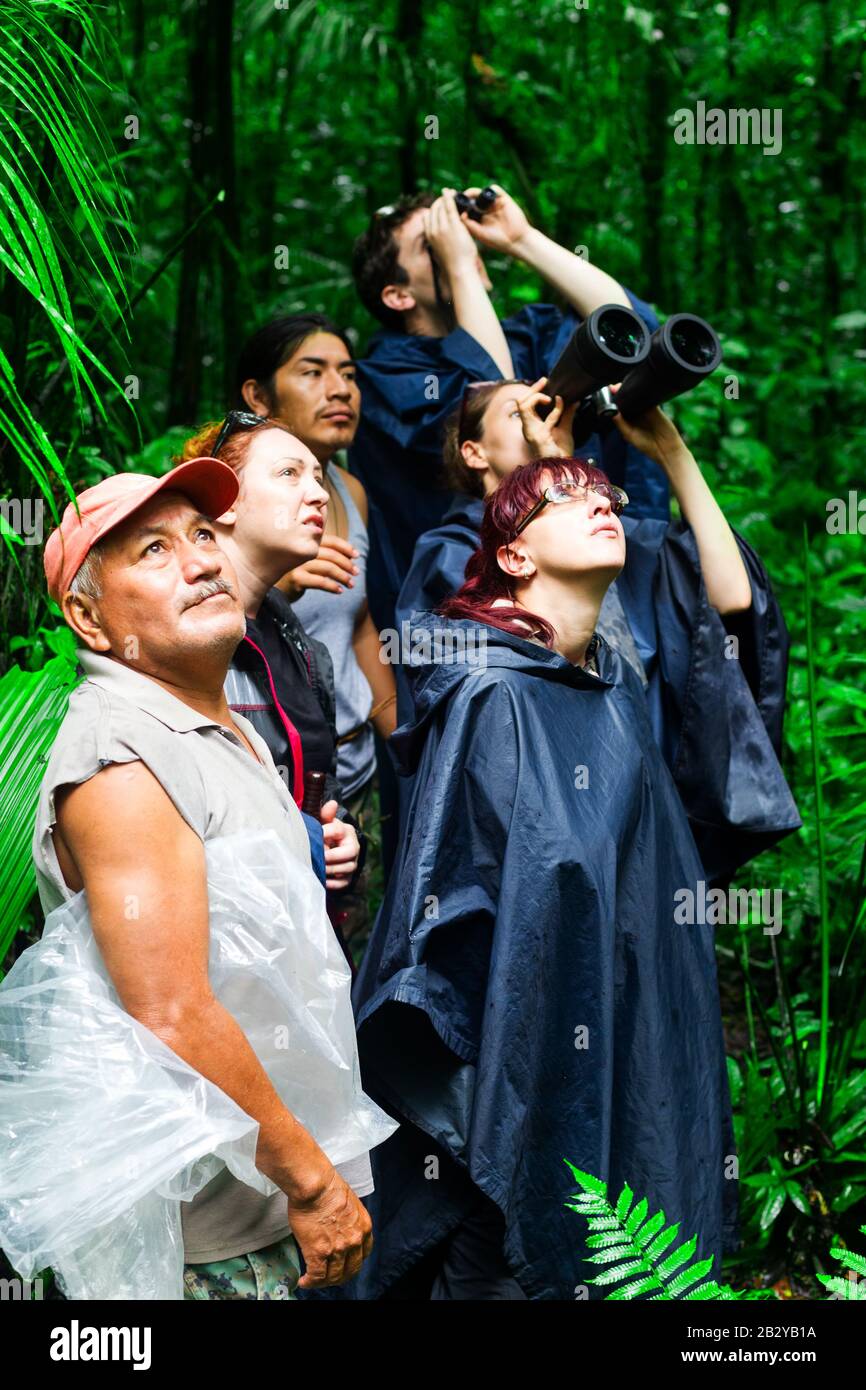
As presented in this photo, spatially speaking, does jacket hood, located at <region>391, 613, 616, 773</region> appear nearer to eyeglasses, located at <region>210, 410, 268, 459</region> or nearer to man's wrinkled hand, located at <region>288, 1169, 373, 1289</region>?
eyeglasses, located at <region>210, 410, 268, 459</region>

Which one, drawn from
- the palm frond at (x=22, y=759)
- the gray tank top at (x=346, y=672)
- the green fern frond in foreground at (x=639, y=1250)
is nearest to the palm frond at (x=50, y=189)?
the palm frond at (x=22, y=759)

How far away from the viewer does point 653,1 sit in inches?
217

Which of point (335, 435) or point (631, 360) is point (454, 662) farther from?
point (335, 435)

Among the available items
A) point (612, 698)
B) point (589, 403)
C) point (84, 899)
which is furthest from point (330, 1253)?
point (589, 403)

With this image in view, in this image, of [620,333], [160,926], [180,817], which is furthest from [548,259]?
[160,926]

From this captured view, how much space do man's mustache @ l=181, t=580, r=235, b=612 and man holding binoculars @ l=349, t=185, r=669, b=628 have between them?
1341 mm

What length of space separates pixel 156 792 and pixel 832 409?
177 inches

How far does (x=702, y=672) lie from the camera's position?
2645 mm

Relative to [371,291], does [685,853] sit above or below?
below

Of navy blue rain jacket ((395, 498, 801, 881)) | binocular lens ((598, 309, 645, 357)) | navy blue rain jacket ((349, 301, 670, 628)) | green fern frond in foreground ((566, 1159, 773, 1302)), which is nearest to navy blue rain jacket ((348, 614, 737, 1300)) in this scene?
green fern frond in foreground ((566, 1159, 773, 1302))

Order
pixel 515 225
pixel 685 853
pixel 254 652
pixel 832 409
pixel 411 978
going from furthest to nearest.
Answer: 1. pixel 832 409
2. pixel 515 225
3. pixel 685 853
4. pixel 254 652
5. pixel 411 978

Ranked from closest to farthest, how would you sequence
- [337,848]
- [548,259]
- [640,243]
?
[337,848]
[548,259]
[640,243]

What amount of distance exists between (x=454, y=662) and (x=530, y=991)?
559 mm

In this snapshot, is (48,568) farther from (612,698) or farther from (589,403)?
(589,403)
